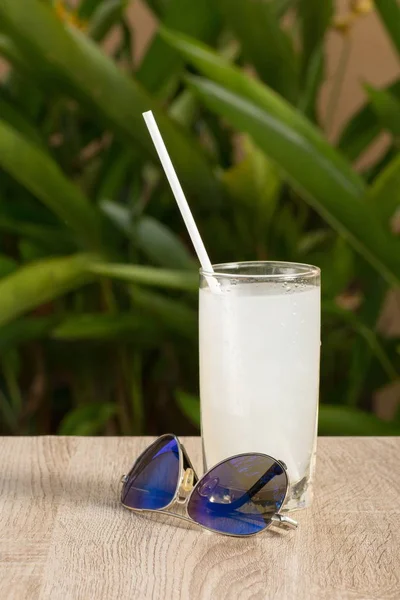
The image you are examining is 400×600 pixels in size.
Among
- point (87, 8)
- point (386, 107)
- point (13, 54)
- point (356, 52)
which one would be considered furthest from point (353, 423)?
point (356, 52)

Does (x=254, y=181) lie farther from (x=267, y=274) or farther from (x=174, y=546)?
(x=174, y=546)

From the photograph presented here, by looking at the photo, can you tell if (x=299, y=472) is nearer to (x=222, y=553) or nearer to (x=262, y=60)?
(x=222, y=553)

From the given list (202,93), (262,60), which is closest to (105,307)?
(262,60)

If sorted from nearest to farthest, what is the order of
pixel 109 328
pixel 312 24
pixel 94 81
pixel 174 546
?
pixel 174 546 < pixel 94 81 < pixel 109 328 < pixel 312 24

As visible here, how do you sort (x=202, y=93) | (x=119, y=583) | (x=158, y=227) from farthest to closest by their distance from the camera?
(x=158, y=227)
(x=202, y=93)
(x=119, y=583)

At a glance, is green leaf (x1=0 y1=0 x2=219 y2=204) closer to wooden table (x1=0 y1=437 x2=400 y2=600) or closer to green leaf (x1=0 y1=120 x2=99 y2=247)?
green leaf (x1=0 y1=120 x2=99 y2=247)

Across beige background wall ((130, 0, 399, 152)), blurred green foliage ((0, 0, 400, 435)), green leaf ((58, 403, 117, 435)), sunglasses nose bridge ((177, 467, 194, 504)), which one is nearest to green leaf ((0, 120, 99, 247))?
blurred green foliage ((0, 0, 400, 435))

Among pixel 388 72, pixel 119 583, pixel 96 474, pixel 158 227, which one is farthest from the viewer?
pixel 388 72
